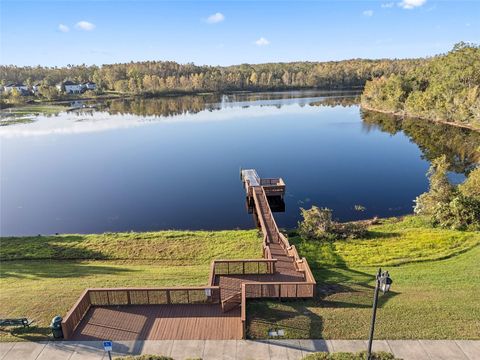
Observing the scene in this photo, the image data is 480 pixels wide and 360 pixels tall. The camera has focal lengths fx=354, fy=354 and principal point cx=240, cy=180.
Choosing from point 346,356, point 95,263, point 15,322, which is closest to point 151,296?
point 15,322

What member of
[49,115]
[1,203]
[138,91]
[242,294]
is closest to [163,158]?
[1,203]

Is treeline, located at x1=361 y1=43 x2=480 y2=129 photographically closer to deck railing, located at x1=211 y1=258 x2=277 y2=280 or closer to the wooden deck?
deck railing, located at x1=211 y1=258 x2=277 y2=280

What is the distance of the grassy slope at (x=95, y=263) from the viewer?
48.4ft

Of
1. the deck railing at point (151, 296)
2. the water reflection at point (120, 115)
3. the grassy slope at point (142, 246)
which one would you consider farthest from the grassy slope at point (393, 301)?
the water reflection at point (120, 115)

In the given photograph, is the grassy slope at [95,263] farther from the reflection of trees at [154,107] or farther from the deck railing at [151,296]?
the reflection of trees at [154,107]

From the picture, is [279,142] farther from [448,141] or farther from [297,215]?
[297,215]

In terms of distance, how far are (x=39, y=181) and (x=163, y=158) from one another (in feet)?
53.4

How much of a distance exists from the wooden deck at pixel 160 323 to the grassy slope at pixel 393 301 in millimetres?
1054

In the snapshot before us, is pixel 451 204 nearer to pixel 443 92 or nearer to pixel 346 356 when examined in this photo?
pixel 346 356

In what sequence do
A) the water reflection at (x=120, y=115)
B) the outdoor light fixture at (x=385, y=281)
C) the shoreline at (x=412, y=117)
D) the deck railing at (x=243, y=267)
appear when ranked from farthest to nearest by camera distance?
the water reflection at (x=120, y=115)
the shoreline at (x=412, y=117)
the deck railing at (x=243, y=267)
the outdoor light fixture at (x=385, y=281)

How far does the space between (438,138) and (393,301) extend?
176ft

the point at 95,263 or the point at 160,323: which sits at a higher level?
the point at 160,323

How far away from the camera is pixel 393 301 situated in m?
13.7

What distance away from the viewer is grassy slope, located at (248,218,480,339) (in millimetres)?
12102
